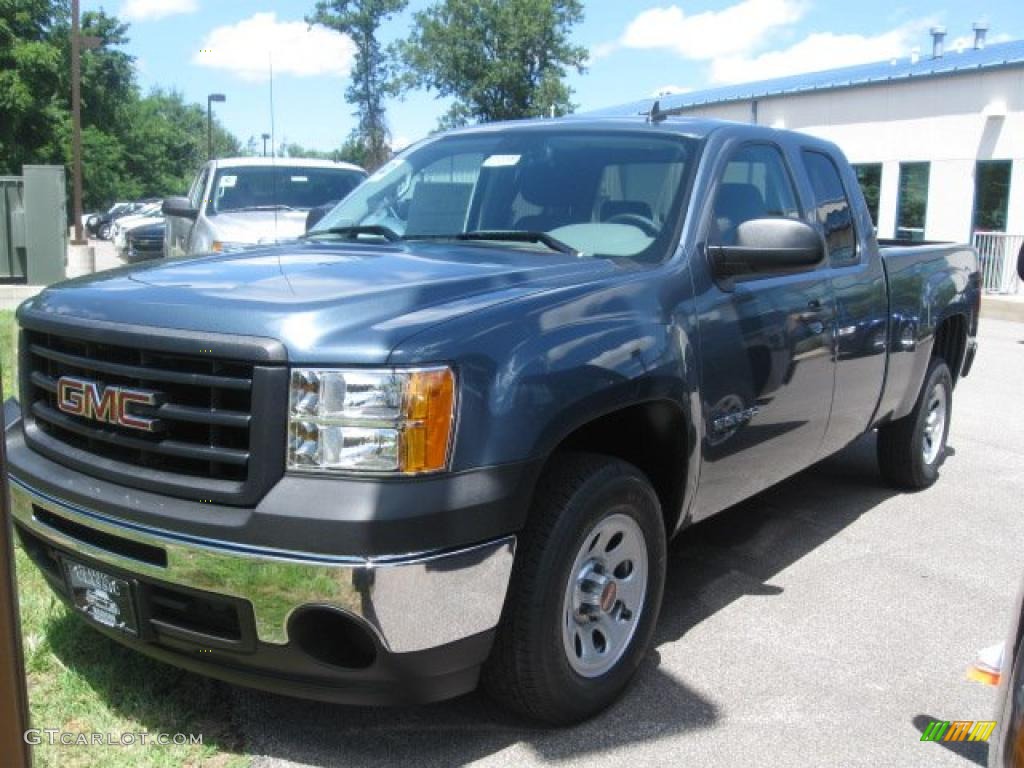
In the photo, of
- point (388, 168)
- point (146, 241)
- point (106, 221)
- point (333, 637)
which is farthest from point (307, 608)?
point (106, 221)

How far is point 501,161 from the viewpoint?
427 centimetres

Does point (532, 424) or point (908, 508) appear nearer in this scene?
point (532, 424)

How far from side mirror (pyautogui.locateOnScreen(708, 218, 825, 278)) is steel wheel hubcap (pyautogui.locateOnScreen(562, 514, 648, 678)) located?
1030 mm

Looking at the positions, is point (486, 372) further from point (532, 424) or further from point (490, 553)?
point (490, 553)

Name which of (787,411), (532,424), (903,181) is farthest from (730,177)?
(903,181)

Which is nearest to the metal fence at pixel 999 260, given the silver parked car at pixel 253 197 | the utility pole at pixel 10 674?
the silver parked car at pixel 253 197

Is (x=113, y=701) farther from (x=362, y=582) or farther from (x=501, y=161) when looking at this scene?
(x=501, y=161)

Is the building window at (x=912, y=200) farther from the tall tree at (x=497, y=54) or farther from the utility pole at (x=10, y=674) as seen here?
the tall tree at (x=497, y=54)

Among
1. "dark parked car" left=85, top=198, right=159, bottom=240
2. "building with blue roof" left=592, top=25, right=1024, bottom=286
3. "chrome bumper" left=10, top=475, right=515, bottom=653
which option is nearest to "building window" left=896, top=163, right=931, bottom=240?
"building with blue roof" left=592, top=25, right=1024, bottom=286

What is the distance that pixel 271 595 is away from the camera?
8.44 feet

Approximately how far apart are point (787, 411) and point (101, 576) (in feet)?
8.52

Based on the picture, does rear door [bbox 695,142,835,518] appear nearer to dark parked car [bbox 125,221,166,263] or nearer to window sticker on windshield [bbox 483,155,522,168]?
window sticker on windshield [bbox 483,155,522,168]

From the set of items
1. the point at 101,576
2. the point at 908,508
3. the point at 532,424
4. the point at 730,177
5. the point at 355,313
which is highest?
the point at 730,177

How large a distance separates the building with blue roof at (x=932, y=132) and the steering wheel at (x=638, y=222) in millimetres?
15515
